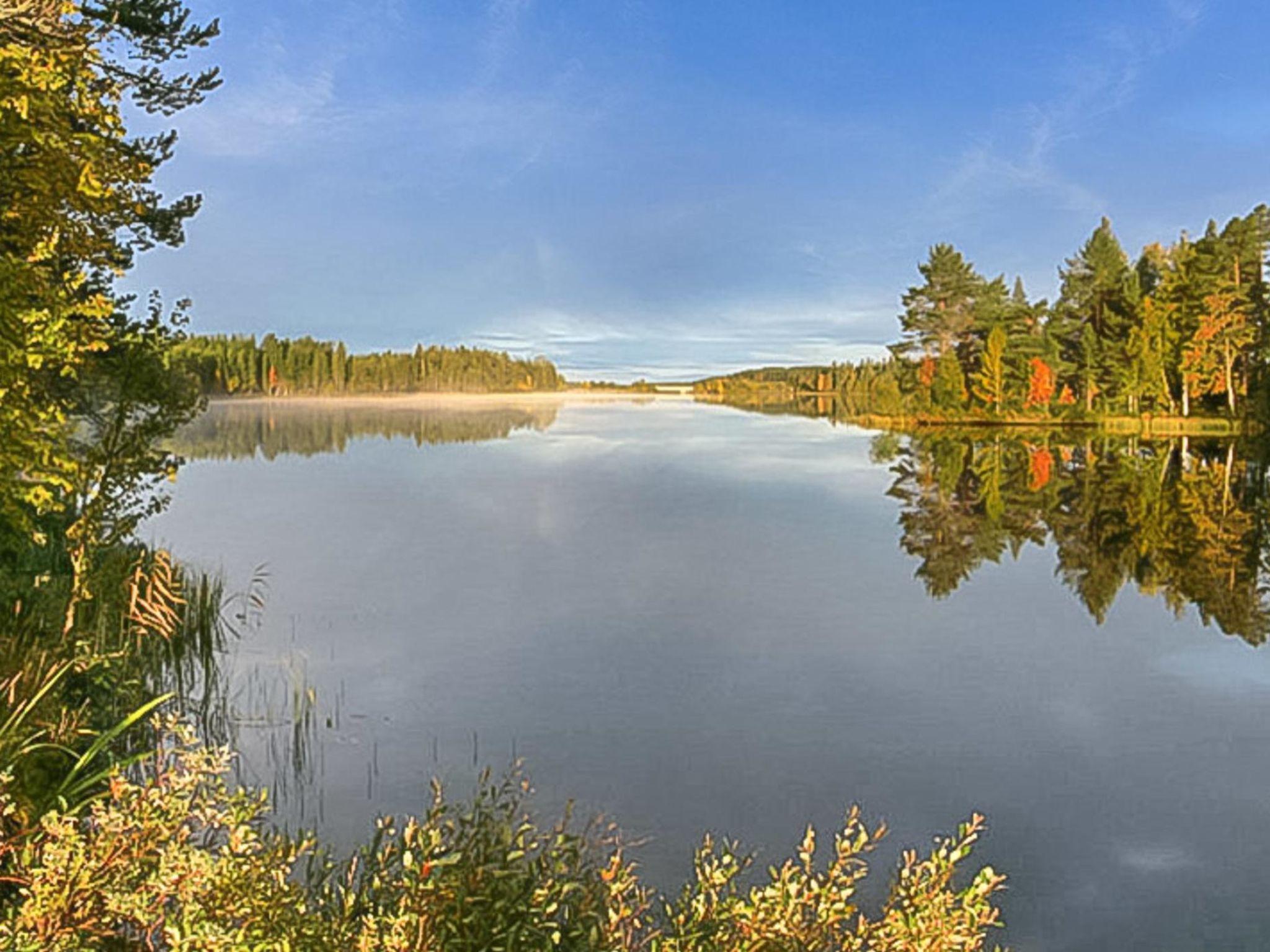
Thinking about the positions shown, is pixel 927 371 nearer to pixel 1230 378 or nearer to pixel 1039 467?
pixel 1230 378

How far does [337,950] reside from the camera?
356 cm

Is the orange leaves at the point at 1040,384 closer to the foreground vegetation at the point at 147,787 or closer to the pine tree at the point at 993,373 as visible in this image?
the pine tree at the point at 993,373

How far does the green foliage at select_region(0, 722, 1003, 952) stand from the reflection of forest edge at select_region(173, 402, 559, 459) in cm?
4672

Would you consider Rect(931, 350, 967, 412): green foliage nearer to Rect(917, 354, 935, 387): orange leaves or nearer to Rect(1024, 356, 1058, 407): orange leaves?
Rect(917, 354, 935, 387): orange leaves

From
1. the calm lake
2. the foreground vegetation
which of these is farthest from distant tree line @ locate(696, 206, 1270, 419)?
the foreground vegetation

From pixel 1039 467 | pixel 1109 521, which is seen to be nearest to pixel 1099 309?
pixel 1039 467

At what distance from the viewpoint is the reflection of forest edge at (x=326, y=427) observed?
58.0 meters

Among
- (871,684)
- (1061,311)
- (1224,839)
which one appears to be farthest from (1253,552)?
(1061,311)

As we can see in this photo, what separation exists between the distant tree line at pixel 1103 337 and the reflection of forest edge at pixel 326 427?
1341 inches

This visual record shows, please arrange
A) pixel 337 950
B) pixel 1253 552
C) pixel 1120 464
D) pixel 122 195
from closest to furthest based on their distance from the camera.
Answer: pixel 337 950 → pixel 122 195 → pixel 1253 552 → pixel 1120 464

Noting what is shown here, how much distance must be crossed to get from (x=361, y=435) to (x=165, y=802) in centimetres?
7012

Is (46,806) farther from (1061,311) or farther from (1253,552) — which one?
(1061,311)

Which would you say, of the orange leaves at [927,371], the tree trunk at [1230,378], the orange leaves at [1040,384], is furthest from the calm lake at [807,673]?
the orange leaves at [927,371]

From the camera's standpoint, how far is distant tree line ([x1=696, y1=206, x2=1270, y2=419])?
5634 centimetres
